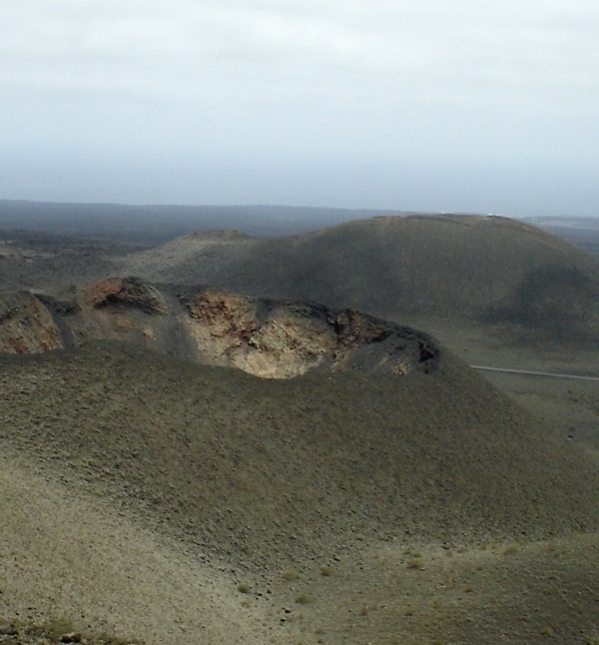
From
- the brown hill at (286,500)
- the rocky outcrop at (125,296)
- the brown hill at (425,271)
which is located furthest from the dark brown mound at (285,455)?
the brown hill at (425,271)

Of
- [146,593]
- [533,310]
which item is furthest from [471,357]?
[146,593]

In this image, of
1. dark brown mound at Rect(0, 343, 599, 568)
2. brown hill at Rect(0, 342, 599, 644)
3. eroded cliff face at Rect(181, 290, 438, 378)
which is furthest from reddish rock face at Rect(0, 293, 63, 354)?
eroded cliff face at Rect(181, 290, 438, 378)

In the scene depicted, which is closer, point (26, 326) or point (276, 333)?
point (26, 326)

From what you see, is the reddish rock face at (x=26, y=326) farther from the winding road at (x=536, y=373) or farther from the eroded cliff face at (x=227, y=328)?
the winding road at (x=536, y=373)

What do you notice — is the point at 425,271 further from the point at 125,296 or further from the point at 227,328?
the point at 125,296

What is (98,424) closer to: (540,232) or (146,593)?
(146,593)

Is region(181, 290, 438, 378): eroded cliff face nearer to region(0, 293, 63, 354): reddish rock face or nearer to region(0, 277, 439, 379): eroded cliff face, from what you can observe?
region(0, 277, 439, 379): eroded cliff face

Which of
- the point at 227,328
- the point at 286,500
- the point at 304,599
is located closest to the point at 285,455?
the point at 286,500

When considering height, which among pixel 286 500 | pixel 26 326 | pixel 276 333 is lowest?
pixel 286 500
